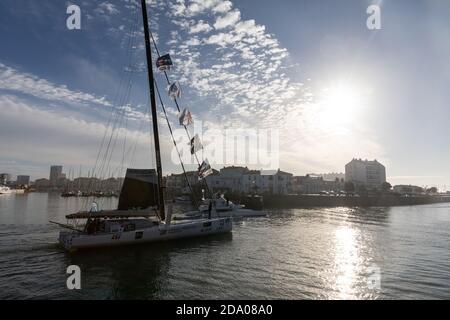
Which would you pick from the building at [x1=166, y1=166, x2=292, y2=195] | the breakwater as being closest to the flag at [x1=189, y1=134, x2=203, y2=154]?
the breakwater

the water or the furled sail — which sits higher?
the furled sail

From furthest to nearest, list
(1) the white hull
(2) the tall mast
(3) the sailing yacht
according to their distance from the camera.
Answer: (2) the tall mast, (3) the sailing yacht, (1) the white hull

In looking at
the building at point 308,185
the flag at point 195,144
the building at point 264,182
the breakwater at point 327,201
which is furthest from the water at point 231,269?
the building at point 308,185

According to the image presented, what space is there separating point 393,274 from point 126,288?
17028mm

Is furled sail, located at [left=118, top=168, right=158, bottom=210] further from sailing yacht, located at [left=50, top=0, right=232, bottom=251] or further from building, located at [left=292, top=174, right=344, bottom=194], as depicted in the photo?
building, located at [left=292, top=174, right=344, bottom=194]

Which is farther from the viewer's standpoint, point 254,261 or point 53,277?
point 254,261

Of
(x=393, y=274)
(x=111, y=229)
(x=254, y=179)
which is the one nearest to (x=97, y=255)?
(x=111, y=229)

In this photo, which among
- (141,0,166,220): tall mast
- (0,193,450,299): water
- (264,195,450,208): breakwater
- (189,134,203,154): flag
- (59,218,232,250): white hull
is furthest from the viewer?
(264,195,450,208): breakwater

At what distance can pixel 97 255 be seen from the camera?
922 inches

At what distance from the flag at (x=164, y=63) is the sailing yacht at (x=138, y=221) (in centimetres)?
134

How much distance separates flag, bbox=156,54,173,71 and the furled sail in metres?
10.3

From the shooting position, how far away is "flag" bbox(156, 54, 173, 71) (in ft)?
97.1

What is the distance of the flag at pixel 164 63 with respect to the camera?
97.1ft

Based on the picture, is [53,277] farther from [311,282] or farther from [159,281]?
[311,282]
